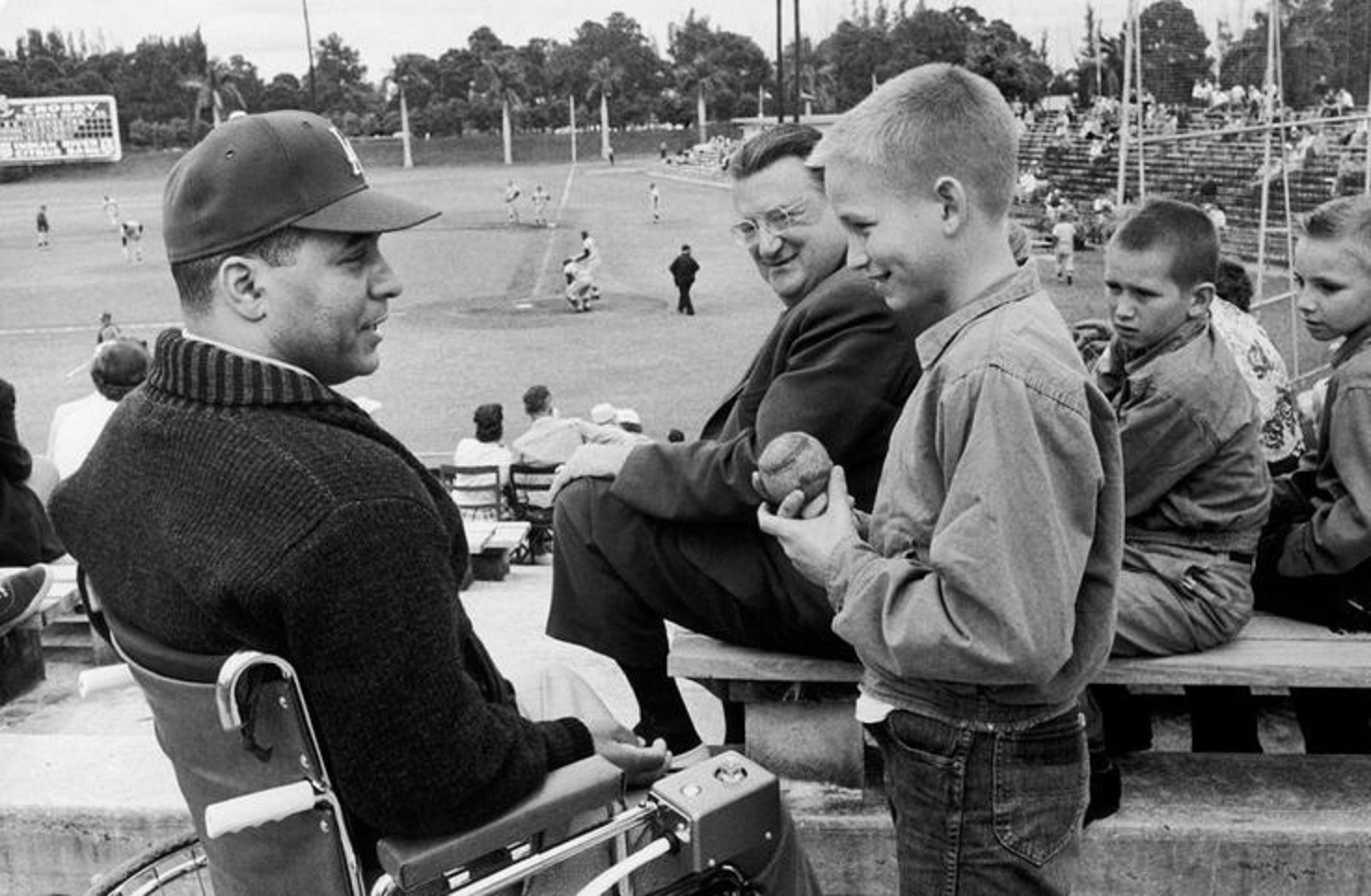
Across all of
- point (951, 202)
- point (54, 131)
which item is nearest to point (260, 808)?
point (951, 202)

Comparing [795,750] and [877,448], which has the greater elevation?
[877,448]

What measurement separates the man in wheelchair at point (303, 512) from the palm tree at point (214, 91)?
239 ft

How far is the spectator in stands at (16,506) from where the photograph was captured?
5094mm

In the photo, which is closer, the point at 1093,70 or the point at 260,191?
the point at 260,191

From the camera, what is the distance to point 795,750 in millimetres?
3084

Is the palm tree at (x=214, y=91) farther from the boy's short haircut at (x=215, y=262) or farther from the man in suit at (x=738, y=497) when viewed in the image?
the boy's short haircut at (x=215, y=262)

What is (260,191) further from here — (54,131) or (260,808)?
(54,131)

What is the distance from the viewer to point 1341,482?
2963mm

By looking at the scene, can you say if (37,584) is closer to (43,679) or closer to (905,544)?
(43,679)

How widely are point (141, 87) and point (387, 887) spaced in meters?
104

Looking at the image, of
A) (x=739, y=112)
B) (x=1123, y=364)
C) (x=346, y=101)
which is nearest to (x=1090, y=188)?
(x=1123, y=364)

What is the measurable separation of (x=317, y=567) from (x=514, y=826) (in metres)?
0.49

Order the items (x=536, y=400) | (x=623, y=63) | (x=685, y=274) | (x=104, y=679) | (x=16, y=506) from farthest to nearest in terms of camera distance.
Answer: (x=623, y=63), (x=685, y=274), (x=536, y=400), (x=16, y=506), (x=104, y=679)

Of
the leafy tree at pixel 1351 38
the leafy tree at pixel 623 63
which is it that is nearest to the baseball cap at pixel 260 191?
the leafy tree at pixel 1351 38
